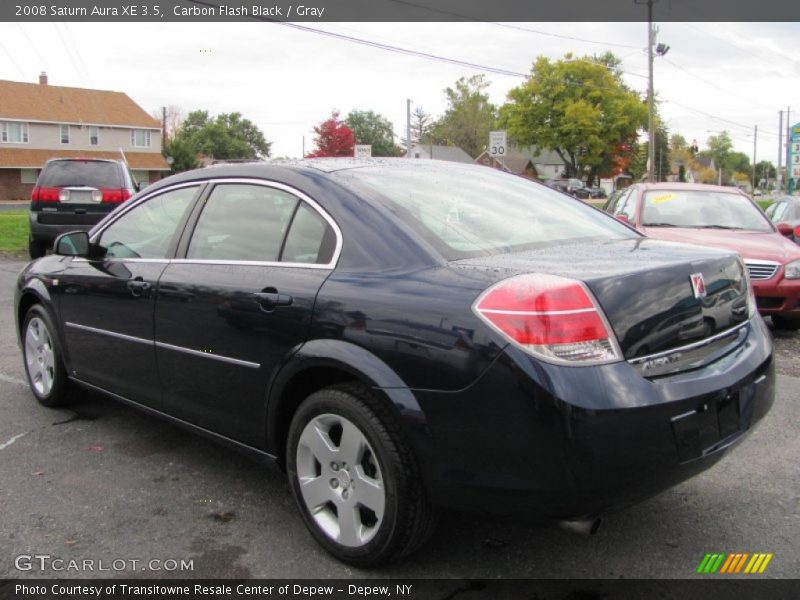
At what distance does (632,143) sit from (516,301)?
248 feet

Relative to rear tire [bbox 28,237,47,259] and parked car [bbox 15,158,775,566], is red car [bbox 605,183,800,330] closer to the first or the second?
parked car [bbox 15,158,775,566]

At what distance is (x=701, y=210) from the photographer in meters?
7.96

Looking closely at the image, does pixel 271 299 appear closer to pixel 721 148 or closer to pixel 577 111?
pixel 577 111

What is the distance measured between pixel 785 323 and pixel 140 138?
54.7m

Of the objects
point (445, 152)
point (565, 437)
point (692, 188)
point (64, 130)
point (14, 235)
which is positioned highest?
point (445, 152)

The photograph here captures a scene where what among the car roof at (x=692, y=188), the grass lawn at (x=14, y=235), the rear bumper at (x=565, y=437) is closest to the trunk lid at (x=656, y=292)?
the rear bumper at (x=565, y=437)

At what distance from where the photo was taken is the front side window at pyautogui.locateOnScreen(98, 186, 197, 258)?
12.2 feet

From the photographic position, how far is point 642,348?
93.5 inches

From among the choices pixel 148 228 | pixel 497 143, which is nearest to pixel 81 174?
pixel 497 143

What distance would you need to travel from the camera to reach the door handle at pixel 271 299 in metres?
2.92

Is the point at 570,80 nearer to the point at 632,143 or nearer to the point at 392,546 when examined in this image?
the point at 632,143

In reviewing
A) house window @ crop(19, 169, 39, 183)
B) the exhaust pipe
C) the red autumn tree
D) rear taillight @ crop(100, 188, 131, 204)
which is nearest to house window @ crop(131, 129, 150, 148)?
house window @ crop(19, 169, 39, 183)

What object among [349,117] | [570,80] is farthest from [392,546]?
[349,117]

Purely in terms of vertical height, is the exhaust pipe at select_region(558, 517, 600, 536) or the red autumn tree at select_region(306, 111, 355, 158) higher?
the red autumn tree at select_region(306, 111, 355, 158)
